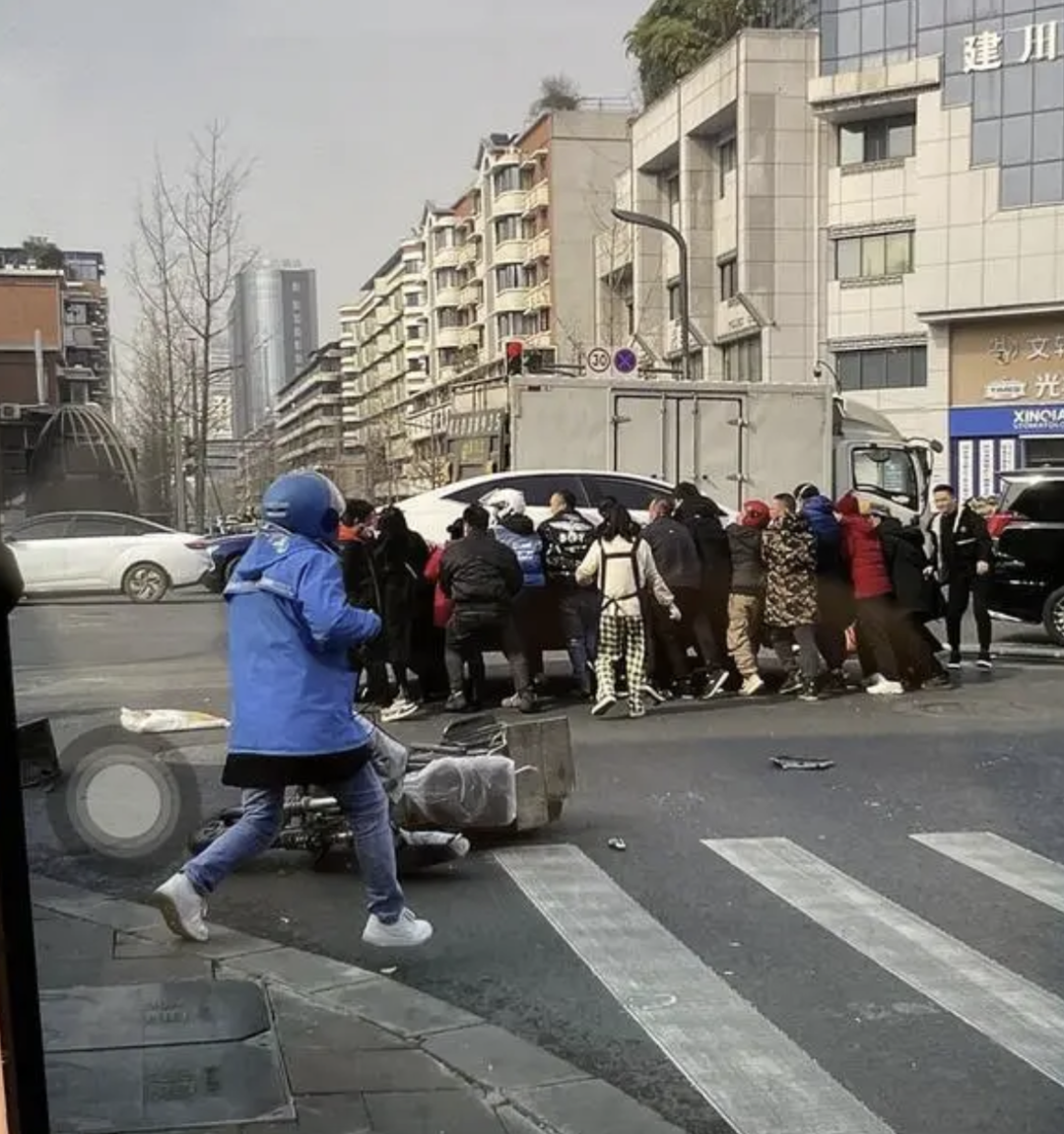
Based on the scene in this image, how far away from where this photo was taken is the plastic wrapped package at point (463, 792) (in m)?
5.77

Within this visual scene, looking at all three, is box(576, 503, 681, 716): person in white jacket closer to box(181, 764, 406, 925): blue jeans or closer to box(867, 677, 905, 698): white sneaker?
box(867, 677, 905, 698): white sneaker

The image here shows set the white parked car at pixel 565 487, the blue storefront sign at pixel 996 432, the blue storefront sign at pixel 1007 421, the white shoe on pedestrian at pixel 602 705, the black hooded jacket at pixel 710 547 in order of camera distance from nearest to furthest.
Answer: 1. the white parked car at pixel 565 487
2. the white shoe on pedestrian at pixel 602 705
3. the black hooded jacket at pixel 710 547
4. the blue storefront sign at pixel 996 432
5. the blue storefront sign at pixel 1007 421

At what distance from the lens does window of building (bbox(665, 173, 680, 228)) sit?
249 inches

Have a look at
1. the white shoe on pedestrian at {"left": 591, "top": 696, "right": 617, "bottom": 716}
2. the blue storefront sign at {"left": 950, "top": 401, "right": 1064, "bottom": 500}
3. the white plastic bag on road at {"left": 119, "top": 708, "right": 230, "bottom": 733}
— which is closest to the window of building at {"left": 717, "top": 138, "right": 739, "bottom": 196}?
the white shoe on pedestrian at {"left": 591, "top": 696, "right": 617, "bottom": 716}

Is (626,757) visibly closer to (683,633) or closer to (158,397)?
(683,633)

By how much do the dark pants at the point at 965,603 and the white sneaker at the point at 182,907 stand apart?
859cm

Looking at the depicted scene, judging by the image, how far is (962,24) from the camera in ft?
20.1

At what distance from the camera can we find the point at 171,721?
783cm

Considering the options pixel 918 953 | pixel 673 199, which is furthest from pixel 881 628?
pixel 918 953

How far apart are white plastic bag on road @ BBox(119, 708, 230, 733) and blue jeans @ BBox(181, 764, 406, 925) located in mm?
2528

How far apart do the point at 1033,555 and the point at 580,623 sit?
5.58m

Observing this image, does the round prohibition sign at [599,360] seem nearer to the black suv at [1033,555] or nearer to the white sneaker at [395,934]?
the black suv at [1033,555]

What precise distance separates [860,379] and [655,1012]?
2501 centimetres

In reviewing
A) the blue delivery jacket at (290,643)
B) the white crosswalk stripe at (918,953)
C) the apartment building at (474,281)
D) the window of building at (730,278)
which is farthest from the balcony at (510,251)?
the window of building at (730,278)
